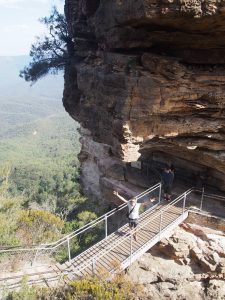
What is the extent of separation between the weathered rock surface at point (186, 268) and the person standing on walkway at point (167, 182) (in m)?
1.46

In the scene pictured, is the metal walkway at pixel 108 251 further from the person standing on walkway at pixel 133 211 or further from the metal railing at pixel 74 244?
the person standing on walkway at pixel 133 211

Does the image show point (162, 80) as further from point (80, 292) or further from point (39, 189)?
point (39, 189)

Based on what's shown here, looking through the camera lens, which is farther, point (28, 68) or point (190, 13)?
point (28, 68)

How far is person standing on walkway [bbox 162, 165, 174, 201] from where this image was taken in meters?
12.7

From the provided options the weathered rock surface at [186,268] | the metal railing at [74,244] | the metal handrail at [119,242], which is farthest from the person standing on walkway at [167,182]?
the weathered rock surface at [186,268]

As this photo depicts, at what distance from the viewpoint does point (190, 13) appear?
7891 mm

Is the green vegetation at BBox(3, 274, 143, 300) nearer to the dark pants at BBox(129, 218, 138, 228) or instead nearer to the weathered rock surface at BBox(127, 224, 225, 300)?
the dark pants at BBox(129, 218, 138, 228)

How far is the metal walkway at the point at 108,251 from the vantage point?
366 inches

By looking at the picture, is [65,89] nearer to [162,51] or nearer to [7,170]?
[162,51]

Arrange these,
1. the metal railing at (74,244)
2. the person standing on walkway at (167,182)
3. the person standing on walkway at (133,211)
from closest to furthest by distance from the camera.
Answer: the person standing on walkway at (133,211), the metal railing at (74,244), the person standing on walkway at (167,182)

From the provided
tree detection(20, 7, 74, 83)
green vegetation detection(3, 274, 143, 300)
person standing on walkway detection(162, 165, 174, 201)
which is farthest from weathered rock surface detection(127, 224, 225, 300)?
tree detection(20, 7, 74, 83)

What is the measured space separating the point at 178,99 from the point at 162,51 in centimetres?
166

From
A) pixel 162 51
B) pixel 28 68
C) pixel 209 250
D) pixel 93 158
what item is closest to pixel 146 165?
pixel 93 158

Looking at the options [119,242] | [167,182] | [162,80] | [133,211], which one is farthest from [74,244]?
[162,80]
